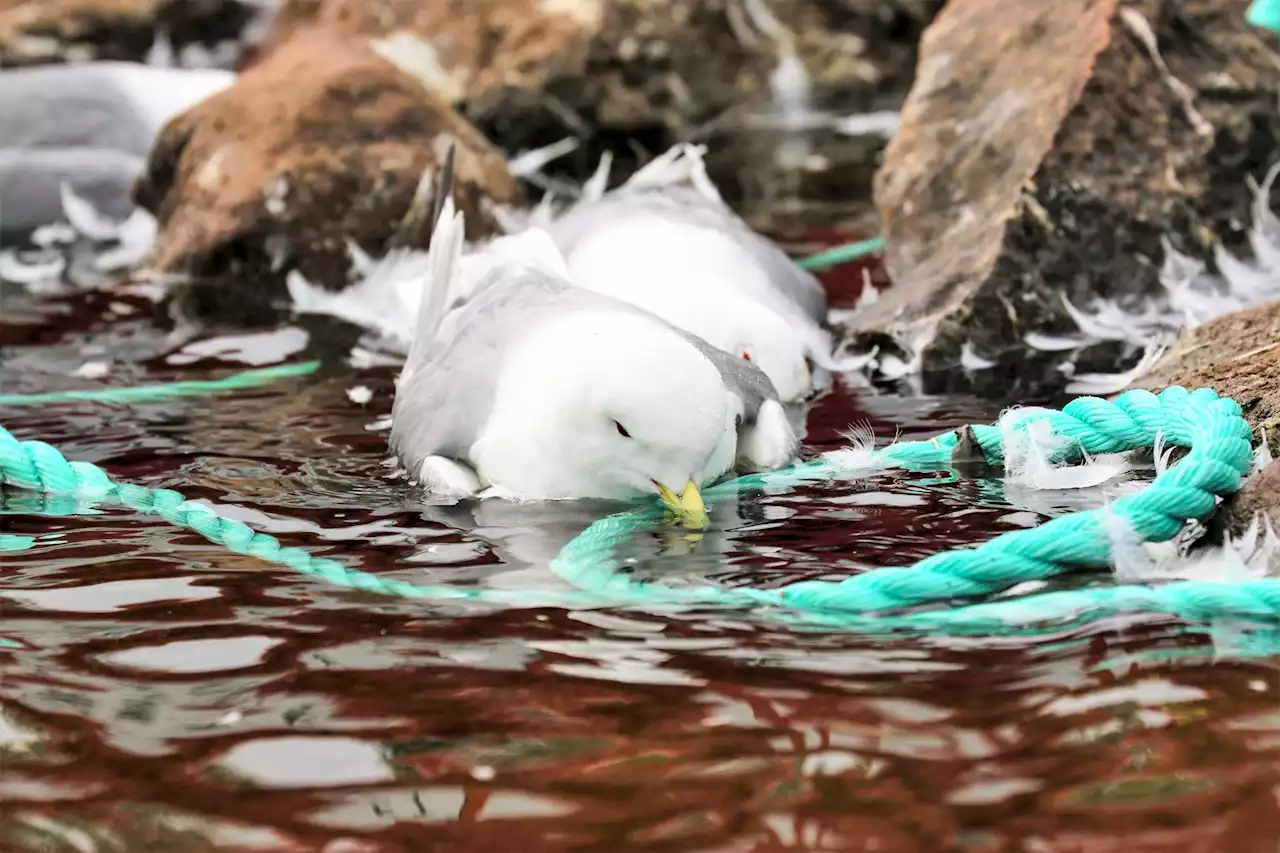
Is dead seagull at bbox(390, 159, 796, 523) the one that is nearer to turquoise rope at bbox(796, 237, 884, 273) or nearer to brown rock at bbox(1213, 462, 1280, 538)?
brown rock at bbox(1213, 462, 1280, 538)

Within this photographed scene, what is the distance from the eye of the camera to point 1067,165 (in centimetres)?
584

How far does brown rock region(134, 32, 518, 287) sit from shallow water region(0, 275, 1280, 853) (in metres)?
3.43

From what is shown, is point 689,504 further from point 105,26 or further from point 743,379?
point 105,26

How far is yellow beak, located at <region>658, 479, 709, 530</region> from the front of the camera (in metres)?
3.88

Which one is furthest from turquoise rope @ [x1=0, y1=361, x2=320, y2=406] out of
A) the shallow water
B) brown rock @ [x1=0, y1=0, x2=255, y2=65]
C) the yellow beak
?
brown rock @ [x1=0, y1=0, x2=255, y2=65]

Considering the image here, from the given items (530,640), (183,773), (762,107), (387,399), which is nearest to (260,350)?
(387,399)

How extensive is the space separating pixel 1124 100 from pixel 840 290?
142 centimetres

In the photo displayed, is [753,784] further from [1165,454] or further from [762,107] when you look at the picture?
[762,107]

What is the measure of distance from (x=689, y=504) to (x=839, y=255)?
3837 mm

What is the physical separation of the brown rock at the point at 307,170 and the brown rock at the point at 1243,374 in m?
3.54

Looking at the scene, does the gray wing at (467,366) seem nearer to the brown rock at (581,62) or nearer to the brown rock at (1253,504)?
the brown rock at (1253,504)

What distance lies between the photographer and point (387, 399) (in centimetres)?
547

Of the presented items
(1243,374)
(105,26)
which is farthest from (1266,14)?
(105,26)

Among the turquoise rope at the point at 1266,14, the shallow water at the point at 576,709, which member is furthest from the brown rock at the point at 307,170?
the shallow water at the point at 576,709
